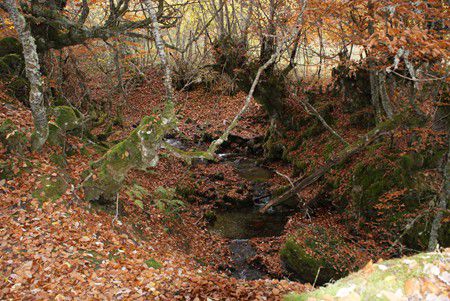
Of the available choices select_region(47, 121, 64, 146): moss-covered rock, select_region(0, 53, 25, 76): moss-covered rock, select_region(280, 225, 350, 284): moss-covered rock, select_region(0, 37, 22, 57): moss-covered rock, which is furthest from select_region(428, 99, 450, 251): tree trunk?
select_region(0, 37, 22, 57): moss-covered rock

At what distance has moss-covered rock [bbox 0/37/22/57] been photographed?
11.0m

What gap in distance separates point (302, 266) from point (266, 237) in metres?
2.20

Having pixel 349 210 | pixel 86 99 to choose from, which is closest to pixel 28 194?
pixel 349 210

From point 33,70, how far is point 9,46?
5.79m

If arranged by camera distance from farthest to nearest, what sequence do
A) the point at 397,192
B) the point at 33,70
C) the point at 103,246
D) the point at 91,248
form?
the point at 397,192
the point at 33,70
the point at 103,246
the point at 91,248

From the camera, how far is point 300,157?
606 inches

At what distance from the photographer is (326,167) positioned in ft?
37.6

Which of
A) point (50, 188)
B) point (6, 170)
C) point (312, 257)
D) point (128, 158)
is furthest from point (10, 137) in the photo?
point (312, 257)

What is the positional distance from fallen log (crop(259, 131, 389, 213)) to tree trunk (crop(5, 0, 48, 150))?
817 centimetres

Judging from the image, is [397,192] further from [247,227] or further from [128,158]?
[128,158]

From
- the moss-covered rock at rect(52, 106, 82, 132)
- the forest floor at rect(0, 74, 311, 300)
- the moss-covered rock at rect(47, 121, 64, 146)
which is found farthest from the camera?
the moss-covered rock at rect(52, 106, 82, 132)

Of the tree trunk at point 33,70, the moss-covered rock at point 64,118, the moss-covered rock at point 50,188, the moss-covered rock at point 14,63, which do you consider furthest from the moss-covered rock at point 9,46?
the moss-covered rock at point 50,188

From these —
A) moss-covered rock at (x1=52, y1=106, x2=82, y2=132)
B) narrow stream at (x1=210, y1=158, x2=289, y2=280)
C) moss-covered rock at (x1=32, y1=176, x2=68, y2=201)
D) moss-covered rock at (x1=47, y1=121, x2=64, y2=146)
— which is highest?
moss-covered rock at (x1=52, y1=106, x2=82, y2=132)

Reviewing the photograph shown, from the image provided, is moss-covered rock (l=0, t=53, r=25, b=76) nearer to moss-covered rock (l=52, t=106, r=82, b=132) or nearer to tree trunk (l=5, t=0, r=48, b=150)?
moss-covered rock (l=52, t=106, r=82, b=132)
